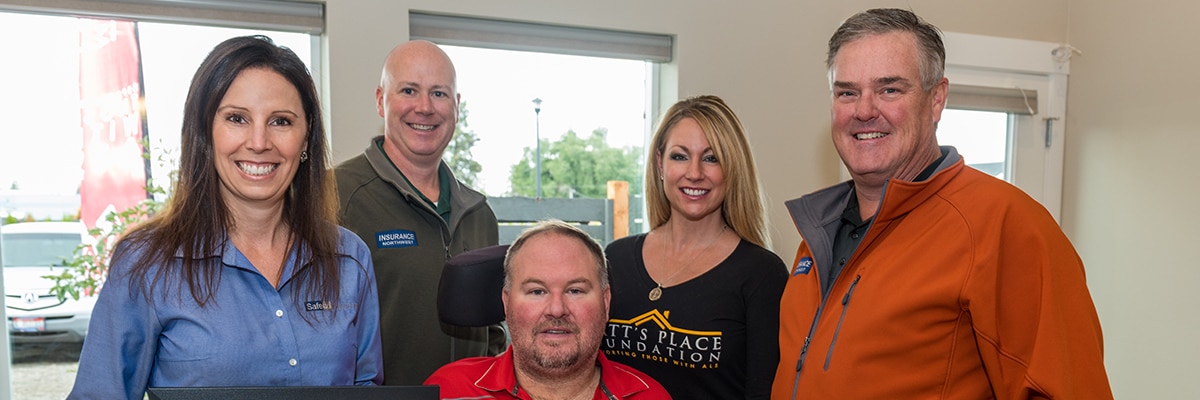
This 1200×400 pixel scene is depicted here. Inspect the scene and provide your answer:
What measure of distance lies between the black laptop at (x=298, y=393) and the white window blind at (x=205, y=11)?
1.75 metres

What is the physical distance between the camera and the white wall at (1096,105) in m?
3.40

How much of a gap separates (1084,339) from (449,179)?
167 centimetres

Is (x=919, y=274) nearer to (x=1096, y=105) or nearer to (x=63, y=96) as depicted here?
(x=63, y=96)

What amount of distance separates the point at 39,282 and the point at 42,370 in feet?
0.99

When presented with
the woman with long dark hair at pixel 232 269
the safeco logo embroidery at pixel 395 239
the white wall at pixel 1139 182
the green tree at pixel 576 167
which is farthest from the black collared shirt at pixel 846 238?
the white wall at pixel 1139 182

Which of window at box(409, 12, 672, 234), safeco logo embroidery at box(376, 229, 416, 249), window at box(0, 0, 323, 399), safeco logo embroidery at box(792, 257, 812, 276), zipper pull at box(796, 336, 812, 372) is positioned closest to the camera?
zipper pull at box(796, 336, 812, 372)

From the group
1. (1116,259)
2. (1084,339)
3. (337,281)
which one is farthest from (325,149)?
(1116,259)

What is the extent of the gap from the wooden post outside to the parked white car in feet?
6.34

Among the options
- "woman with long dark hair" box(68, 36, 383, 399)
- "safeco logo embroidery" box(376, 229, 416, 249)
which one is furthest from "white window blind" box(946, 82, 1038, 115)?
"woman with long dark hair" box(68, 36, 383, 399)

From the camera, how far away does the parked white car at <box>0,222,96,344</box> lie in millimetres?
2756

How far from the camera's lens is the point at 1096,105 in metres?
3.95

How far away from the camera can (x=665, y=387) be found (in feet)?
6.55

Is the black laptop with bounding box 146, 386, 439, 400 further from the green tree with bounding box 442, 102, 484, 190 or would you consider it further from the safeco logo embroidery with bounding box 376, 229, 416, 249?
the green tree with bounding box 442, 102, 484, 190

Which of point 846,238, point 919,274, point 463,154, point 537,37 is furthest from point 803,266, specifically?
point 463,154
